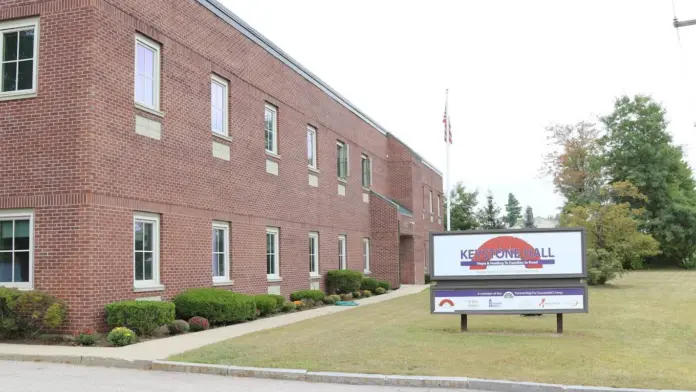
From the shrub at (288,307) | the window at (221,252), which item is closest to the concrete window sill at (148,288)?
the window at (221,252)

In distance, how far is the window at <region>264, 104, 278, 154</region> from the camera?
2205 cm

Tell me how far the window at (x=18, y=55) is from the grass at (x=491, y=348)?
6791 millimetres

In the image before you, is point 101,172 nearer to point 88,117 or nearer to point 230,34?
point 88,117

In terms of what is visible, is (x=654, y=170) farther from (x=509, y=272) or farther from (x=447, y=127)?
(x=509, y=272)

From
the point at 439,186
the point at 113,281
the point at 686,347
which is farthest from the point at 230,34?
the point at 439,186

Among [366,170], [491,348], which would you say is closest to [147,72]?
[491,348]

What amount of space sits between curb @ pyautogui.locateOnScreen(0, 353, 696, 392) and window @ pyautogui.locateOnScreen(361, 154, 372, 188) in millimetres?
23219

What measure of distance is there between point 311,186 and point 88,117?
13026 mm

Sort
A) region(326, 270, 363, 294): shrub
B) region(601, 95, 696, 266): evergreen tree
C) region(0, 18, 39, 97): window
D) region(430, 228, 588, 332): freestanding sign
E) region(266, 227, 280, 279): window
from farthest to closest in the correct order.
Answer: region(601, 95, 696, 266): evergreen tree < region(326, 270, 363, 294): shrub < region(266, 227, 280, 279): window < region(0, 18, 39, 97): window < region(430, 228, 588, 332): freestanding sign

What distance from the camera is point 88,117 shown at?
512 inches

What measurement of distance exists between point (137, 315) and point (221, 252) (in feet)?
18.4

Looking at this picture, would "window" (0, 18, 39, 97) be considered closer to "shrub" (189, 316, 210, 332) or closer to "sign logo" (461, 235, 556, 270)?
"shrub" (189, 316, 210, 332)

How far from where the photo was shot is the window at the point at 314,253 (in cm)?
2547

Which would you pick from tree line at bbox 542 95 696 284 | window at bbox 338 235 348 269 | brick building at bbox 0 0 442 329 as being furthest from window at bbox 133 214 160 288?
tree line at bbox 542 95 696 284
